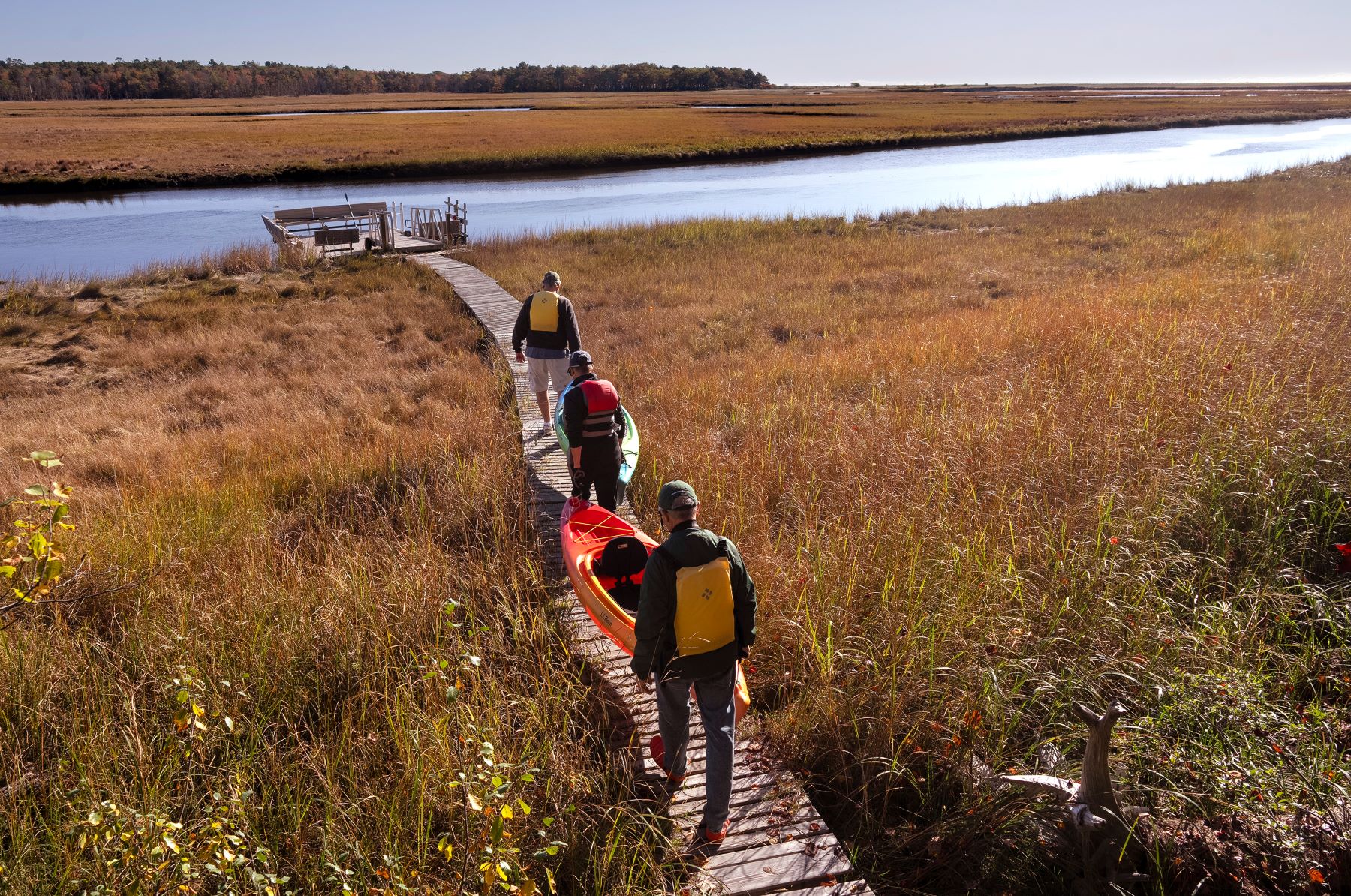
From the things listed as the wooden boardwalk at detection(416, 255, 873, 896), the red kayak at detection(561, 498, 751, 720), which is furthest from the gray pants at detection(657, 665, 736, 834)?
the red kayak at detection(561, 498, 751, 720)

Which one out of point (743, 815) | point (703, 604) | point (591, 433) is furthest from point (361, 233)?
point (743, 815)

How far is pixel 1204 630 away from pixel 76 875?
5566 mm

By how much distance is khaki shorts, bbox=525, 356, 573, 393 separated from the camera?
8727 mm

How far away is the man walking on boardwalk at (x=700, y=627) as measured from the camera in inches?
141

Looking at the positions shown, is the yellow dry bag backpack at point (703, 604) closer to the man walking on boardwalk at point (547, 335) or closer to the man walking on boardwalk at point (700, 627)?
the man walking on boardwalk at point (700, 627)

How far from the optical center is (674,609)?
366cm

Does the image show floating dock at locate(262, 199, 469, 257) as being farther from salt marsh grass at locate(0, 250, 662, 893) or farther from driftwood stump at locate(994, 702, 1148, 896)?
driftwood stump at locate(994, 702, 1148, 896)

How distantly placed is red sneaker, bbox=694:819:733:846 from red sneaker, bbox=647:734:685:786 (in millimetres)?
283

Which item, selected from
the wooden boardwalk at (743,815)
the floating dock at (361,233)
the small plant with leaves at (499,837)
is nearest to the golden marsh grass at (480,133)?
the floating dock at (361,233)

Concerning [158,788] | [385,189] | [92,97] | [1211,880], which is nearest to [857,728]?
[1211,880]

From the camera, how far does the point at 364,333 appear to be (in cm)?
1631

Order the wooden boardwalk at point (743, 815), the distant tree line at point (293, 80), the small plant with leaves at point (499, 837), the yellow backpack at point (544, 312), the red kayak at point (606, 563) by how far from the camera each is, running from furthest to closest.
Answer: the distant tree line at point (293, 80)
the yellow backpack at point (544, 312)
the red kayak at point (606, 563)
the wooden boardwalk at point (743, 815)
the small plant with leaves at point (499, 837)

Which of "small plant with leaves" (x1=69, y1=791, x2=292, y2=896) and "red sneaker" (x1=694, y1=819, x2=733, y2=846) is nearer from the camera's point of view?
"small plant with leaves" (x1=69, y1=791, x2=292, y2=896)

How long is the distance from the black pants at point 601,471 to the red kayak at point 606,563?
0.86 feet
